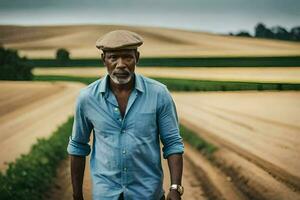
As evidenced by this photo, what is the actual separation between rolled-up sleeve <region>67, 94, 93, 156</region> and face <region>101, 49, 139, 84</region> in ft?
0.75

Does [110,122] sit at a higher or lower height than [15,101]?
higher

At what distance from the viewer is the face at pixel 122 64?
121 inches

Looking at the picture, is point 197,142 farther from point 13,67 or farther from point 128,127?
point 13,67

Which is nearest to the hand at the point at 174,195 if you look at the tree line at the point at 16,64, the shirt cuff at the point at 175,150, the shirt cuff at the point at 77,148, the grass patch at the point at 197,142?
the shirt cuff at the point at 175,150

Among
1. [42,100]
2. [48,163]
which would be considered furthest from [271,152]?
[42,100]

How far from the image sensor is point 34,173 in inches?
331

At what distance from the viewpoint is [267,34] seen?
1159cm

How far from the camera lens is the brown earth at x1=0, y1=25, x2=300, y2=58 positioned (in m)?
13.0

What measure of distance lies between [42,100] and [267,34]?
17784mm

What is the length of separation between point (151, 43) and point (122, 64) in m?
14.8

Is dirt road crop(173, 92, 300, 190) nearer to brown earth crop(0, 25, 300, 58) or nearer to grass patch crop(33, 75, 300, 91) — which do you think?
grass patch crop(33, 75, 300, 91)

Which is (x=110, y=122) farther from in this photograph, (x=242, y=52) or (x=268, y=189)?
(x=242, y=52)

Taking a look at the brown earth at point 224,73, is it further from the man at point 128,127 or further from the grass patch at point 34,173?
the man at point 128,127

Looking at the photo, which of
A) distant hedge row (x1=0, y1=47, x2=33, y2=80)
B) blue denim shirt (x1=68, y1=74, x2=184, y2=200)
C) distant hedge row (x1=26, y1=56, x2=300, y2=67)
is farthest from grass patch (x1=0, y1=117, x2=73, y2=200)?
distant hedge row (x1=0, y1=47, x2=33, y2=80)
